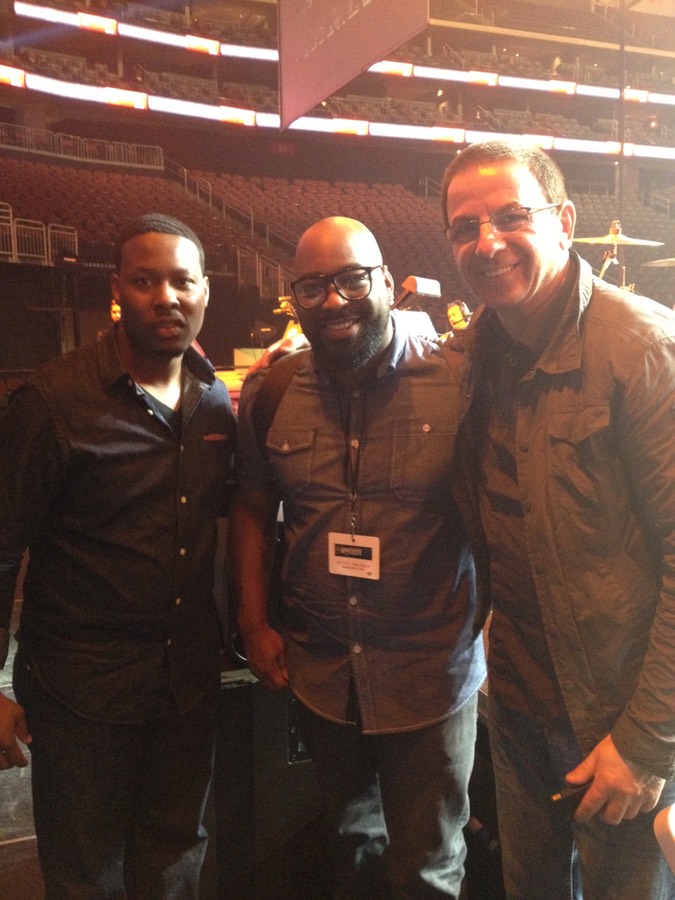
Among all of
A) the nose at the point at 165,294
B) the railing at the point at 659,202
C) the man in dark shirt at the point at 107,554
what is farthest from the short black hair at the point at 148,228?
the railing at the point at 659,202

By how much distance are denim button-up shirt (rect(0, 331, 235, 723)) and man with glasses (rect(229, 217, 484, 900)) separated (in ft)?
0.83

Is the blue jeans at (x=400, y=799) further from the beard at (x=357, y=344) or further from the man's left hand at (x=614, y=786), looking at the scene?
the beard at (x=357, y=344)

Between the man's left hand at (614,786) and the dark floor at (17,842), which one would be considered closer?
the man's left hand at (614,786)

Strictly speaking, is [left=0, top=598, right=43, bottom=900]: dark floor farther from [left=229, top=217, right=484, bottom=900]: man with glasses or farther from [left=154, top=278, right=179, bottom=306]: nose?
[left=154, top=278, right=179, bottom=306]: nose

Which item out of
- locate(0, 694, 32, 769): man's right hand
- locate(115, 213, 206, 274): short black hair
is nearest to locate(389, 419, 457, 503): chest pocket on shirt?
locate(115, 213, 206, 274): short black hair

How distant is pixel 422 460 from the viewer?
1395 millimetres

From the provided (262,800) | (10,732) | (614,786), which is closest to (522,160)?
(614,786)

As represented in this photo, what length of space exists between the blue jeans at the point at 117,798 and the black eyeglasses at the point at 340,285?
96cm

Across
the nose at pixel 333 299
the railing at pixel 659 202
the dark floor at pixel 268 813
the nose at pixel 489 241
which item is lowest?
the dark floor at pixel 268 813

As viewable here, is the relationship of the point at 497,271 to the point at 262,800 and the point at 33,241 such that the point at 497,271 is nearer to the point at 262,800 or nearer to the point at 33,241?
the point at 262,800

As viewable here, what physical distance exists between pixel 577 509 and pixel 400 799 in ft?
2.57

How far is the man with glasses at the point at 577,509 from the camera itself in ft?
3.38

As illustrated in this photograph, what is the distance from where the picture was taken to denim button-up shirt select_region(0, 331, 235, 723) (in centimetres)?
137

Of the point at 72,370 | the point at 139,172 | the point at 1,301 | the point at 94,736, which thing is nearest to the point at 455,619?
the point at 94,736
